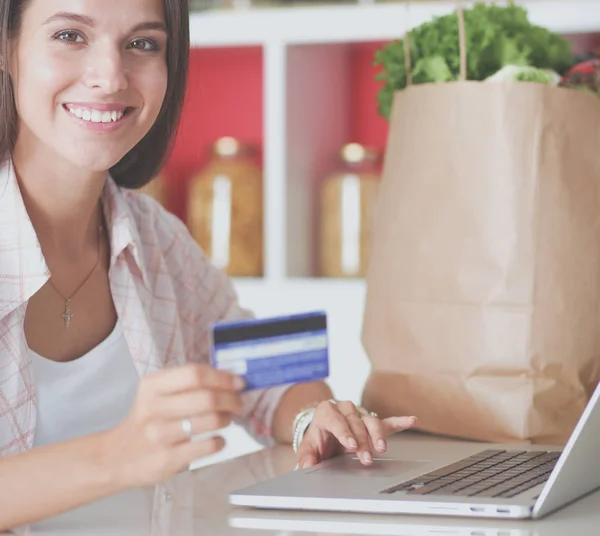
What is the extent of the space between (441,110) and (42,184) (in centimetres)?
46

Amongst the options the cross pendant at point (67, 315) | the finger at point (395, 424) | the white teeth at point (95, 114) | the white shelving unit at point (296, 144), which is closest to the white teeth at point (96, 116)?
the white teeth at point (95, 114)

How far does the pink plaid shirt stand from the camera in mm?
1195

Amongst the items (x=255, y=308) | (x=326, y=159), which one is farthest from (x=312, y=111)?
(x=255, y=308)

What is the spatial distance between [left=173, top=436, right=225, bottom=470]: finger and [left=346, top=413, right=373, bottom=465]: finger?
278 millimetres

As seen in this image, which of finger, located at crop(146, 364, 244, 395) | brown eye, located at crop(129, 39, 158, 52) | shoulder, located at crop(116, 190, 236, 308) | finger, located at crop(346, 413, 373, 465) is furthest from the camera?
shoulder, located at crop(116, 190, 236, 308)

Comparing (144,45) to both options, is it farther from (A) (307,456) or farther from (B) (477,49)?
(A) (307,456)

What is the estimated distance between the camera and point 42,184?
1.31 m

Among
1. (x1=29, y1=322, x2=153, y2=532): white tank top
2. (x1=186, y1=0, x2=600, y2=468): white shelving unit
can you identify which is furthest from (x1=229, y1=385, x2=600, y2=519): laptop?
(x1=186, y1=0, x2=600, y2=468): white shelving unit

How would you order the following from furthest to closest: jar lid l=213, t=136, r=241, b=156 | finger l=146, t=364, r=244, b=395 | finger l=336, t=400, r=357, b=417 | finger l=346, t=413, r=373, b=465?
jar lid l=213, t=136, r=241, b=156
finger l=336, t=400, r=357, b=417
finger l=346, t=413, r=373, b=465
finger l=146, t=364, r=244, b=395

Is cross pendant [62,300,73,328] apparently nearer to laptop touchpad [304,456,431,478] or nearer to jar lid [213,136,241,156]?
laptop touchpad [304,456,431,478]

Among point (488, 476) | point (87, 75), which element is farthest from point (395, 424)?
point (87, 75)

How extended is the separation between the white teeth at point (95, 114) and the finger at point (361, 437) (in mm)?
419

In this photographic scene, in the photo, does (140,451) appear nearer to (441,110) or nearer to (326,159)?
(441,110)

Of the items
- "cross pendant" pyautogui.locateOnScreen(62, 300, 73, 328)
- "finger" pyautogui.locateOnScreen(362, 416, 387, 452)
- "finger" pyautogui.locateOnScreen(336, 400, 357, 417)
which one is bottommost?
"finger" pyautogui.locateOnScreen(362, 416, 387, 452)
